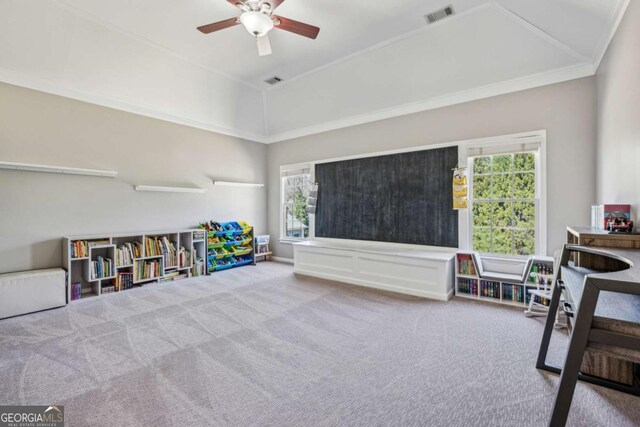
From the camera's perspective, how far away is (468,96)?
4.47 m

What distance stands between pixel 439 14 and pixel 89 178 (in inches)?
221

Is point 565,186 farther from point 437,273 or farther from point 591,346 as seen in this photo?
point 591,346

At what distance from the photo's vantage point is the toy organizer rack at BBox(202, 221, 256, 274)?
5973 mm

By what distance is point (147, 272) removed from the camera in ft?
16.4

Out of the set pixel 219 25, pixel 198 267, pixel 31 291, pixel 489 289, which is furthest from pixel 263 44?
pixel 489 289

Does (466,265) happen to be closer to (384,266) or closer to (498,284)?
(498,284)

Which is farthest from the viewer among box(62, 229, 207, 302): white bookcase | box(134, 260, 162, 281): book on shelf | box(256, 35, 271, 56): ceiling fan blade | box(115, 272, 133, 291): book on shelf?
box(134, 260, 162, 281): book on shelf

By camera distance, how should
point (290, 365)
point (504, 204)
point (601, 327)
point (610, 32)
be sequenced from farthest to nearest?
point (504, 204) → point (610, 32) → point (290, 365) → point (601, 327)

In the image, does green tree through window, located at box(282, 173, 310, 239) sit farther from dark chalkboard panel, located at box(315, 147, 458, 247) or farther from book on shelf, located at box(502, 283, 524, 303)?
book on shelf, located at box(502, 283, 524, 303)

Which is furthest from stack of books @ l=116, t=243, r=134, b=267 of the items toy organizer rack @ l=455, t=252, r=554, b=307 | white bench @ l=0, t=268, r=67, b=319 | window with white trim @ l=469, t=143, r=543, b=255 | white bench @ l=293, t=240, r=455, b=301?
window with white trim @ l=469, t=143, r=543, b=255

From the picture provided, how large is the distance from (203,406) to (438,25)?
4.82 m

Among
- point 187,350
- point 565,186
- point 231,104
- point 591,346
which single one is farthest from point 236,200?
A: point 591,346

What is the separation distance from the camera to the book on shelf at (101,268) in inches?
174

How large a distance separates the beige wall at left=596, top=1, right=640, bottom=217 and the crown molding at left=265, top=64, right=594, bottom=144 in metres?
0.31
